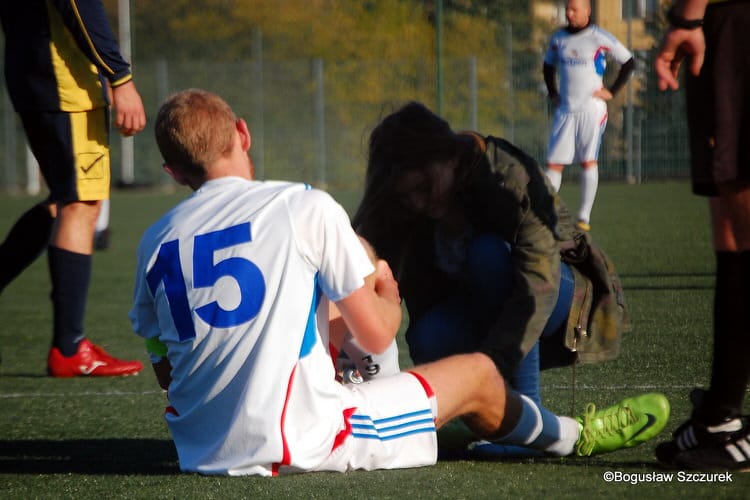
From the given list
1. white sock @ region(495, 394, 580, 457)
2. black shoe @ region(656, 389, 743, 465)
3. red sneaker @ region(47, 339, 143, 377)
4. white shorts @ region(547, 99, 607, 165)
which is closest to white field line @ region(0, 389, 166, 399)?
red sneaker @ region(47, 339, 143, 377)

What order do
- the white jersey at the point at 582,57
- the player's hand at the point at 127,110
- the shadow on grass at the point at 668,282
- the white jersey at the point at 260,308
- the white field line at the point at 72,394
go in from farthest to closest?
the white jersey at the point at 582,57, the shadow on grass at the point at 668,282, the player's hand at the point at 127,110, the white field line at the point at 72,394, the white jersey at the point at 260,308

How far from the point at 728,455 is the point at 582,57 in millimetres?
8150

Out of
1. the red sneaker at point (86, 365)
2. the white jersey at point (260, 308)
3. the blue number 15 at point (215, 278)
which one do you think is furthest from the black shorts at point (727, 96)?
the red sneaker at point (86, 365)

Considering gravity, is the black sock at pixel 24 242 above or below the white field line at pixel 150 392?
above

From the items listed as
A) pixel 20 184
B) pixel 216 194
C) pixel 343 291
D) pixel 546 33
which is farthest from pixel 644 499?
pixel 20 184

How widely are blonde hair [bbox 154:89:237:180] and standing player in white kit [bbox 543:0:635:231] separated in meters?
7.88

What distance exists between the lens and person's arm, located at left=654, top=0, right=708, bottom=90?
274cm

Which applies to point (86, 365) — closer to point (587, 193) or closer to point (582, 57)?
point (587, 193)

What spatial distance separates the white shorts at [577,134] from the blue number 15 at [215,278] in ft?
27.3

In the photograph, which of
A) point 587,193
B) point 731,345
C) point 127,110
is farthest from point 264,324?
point 587,193

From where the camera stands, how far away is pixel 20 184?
22938 mm

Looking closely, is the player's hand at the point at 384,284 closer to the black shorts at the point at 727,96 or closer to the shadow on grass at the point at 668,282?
the black shorts at the point at 727,96

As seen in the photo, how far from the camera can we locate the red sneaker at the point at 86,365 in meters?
4.92

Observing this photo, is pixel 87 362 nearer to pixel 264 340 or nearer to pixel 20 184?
pixel 264 340
